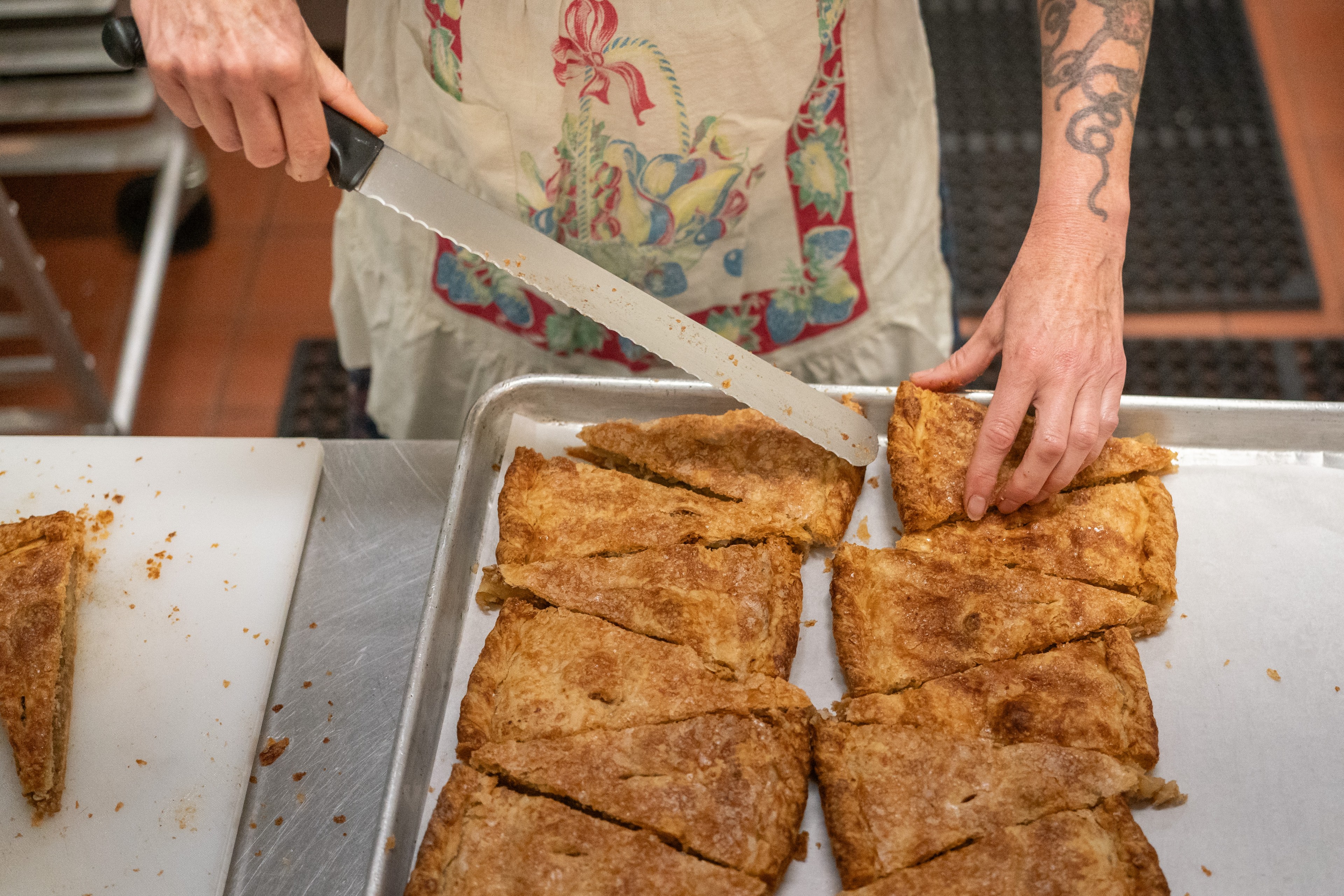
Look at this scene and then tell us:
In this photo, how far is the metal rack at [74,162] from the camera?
3621mm

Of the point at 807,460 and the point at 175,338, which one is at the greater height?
the point at 807,460

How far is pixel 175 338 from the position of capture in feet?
15.2

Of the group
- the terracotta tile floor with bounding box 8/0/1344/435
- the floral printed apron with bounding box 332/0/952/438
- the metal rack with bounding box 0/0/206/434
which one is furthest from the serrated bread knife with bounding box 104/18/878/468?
the terracotta tile floor with bounding box 8/0/1344/435

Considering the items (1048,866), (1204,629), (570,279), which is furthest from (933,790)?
(570,279)

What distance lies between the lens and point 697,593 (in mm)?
2076

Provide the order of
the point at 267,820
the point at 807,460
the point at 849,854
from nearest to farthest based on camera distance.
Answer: the point at 849,854 → the point at 267,820 → the point at 807,460

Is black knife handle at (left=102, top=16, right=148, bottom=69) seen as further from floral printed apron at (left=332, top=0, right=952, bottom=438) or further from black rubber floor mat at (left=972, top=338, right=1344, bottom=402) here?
black rubber floor mat at (left=972, top=338, right=1344, bottom=402)

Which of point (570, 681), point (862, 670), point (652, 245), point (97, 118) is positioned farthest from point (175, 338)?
point (862, 670)

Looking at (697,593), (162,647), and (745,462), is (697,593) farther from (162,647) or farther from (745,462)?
(162,647)

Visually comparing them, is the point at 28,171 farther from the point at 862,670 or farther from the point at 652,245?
the point at 862,670

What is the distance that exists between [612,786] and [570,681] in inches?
8.7

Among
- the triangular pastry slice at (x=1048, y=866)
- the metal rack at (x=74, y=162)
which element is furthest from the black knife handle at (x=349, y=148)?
the metal rack at (x=74, y=162)

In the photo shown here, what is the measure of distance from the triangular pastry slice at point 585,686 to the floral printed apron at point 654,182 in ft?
3.01

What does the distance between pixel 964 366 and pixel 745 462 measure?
51 cm
